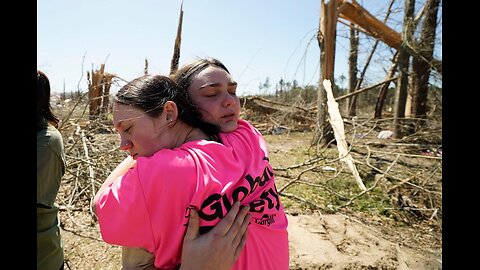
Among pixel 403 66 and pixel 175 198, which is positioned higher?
pixel 403 66

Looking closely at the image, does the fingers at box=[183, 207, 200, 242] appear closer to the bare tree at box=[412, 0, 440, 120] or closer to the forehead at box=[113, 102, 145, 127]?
the forehead at box=[113, 102, 145, 127]

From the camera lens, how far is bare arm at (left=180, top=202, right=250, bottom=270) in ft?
2.87

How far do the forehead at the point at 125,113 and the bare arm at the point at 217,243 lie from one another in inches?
13.7

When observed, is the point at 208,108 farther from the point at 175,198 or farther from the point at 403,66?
the point at 403,66

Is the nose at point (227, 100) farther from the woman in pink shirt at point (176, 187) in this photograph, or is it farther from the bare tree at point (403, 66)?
the bare tree at point (403, 66)

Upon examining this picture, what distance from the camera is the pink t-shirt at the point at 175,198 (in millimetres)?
827

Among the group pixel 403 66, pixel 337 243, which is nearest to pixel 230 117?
pixel 337 243

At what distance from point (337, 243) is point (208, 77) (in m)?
2.79

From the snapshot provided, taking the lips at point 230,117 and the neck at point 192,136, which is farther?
the lips at point 230,117

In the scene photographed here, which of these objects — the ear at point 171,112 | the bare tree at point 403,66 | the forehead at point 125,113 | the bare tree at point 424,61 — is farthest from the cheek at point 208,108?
the bare tree at point 403,66

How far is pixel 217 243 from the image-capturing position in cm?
91

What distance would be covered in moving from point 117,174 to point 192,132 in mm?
301

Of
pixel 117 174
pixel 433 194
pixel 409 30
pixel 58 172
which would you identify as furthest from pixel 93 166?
pixel 409 30
